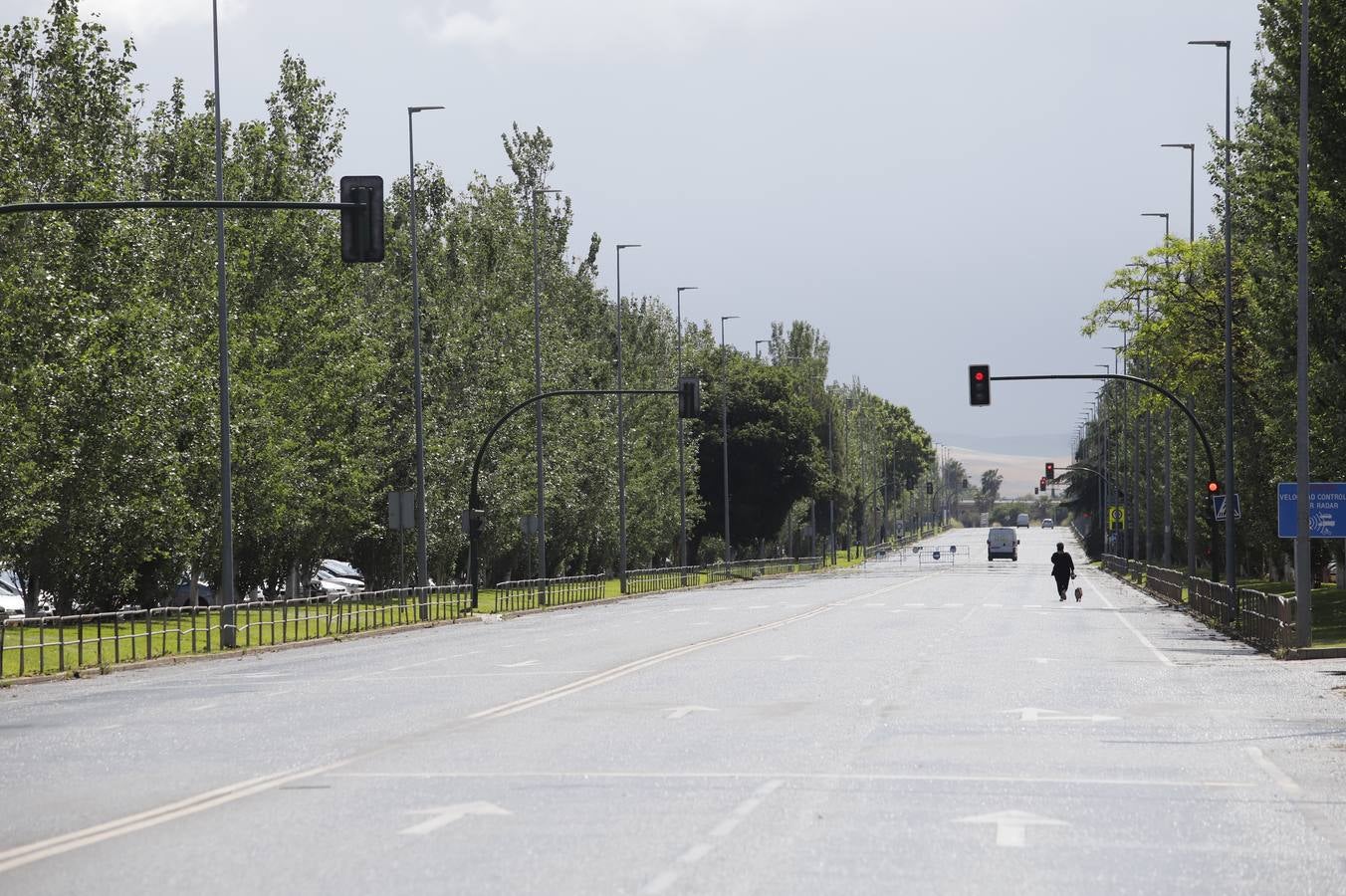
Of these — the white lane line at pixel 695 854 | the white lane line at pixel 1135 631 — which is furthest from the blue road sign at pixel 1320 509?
the white lane line at pixel 695 854

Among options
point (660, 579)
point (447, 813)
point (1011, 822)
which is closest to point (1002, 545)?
point (660, 579)

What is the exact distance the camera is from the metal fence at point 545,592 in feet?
198

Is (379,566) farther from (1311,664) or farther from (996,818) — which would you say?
(996,818)

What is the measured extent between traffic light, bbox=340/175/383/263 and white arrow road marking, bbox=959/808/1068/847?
13476mm

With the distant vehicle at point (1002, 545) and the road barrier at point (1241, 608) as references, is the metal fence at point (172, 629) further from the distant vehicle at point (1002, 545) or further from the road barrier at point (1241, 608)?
the distant vehicle at point (1002, 545)

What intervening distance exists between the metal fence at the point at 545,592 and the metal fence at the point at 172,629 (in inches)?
226

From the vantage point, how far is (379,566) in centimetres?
7206

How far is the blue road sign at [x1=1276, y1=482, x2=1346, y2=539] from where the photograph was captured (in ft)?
109

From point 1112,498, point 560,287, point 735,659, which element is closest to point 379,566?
point 560,287

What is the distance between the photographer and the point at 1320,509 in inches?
1314

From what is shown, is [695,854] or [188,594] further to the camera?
[188,594]

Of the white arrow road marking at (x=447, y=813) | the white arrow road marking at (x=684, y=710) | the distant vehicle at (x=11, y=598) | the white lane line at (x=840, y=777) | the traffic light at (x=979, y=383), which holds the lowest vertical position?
the distant vehicle at (x=11, y=598)

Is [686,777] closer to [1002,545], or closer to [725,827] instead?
[725,827]

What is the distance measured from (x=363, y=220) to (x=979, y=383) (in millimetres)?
28479
